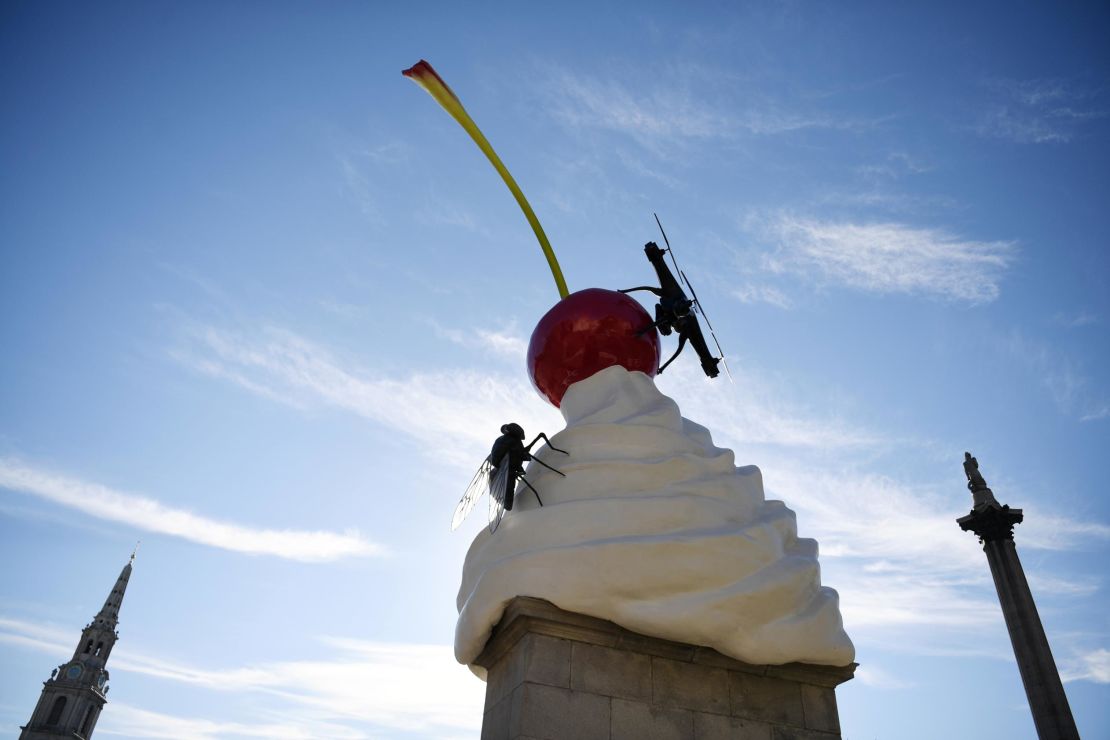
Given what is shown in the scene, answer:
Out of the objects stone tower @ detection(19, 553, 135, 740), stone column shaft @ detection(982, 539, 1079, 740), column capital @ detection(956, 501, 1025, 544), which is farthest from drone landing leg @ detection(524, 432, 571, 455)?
stone tower @ detection(19, 553, 135, 740)

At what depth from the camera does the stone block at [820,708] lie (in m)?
5.82

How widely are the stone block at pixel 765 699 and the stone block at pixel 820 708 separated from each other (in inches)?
2.3

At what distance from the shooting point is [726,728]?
18.0ft

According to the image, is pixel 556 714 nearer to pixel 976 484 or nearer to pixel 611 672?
pixel 611 672

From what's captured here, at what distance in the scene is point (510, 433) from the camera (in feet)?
21.7

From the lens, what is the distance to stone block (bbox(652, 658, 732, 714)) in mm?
5469

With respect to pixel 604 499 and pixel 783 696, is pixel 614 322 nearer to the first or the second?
pixel 604 499

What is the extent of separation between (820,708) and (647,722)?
5.24 ft

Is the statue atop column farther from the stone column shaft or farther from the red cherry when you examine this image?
the red cherry

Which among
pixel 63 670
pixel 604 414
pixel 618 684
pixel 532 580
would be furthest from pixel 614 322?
pixel 63 670

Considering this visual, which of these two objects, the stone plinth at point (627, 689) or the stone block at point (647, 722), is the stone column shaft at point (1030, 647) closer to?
the stone plinth at point (627, 689)

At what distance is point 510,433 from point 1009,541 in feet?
59.9

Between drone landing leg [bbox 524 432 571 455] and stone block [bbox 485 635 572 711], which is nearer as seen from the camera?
stone block [bbox 485 635 572 711]

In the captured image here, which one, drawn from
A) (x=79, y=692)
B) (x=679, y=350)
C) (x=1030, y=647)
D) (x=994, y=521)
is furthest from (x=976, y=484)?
(x=79, y=692)
